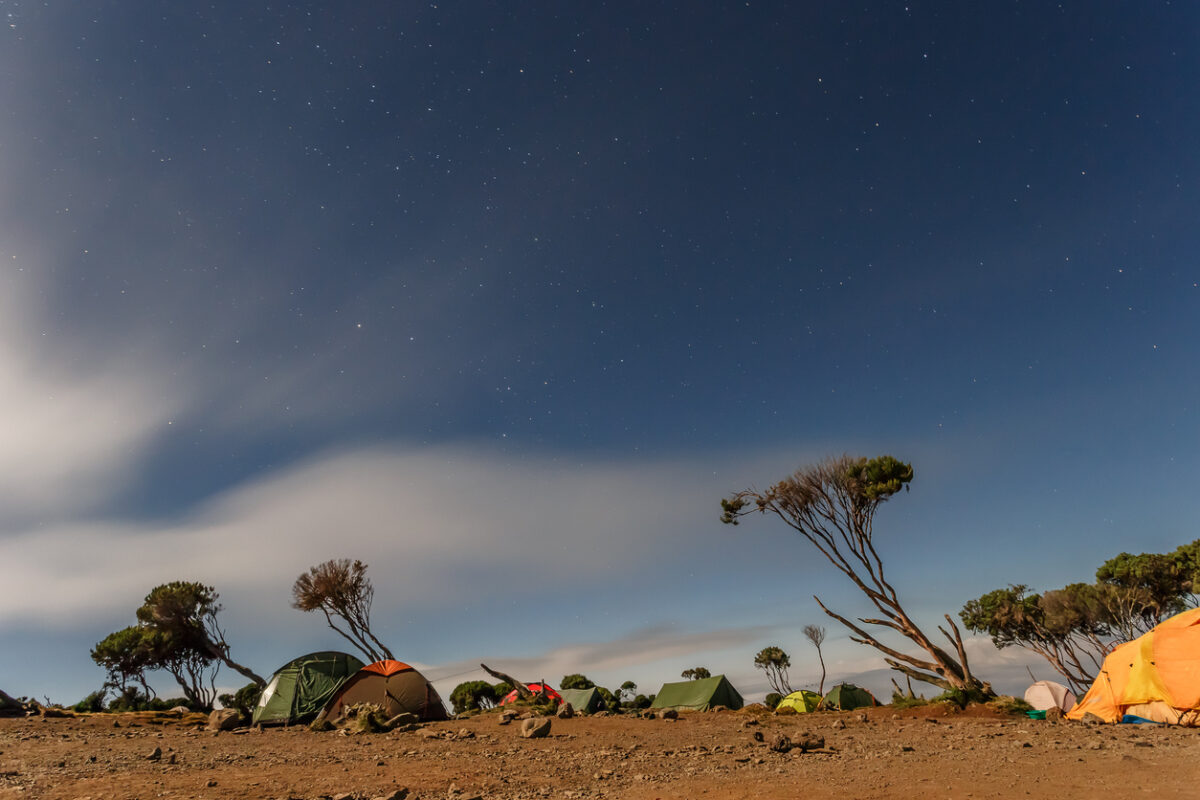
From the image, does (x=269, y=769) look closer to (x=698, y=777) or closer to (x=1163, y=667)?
(x=698, y=777)

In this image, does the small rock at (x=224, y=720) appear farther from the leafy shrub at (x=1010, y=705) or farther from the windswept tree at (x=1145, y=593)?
the windswept tree at (x=1145, y=593)

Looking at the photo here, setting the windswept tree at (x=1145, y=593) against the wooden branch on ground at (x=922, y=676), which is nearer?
the wooden branch on ground at (x=922, y=676)

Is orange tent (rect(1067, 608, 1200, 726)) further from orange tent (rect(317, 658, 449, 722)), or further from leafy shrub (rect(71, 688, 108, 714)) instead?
leafy shrub (rect(71, 688, 108, 714))

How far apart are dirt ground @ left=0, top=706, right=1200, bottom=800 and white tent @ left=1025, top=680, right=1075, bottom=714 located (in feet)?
12.3

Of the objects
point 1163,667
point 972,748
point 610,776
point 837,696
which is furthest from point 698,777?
point 837,696

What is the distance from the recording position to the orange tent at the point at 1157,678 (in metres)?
11.9

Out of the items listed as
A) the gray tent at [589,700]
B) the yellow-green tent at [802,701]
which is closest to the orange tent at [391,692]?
the gray tent at [589,700]

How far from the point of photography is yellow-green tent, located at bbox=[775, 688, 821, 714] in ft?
83.1

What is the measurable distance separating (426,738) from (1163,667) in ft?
52.9

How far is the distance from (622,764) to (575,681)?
A: 46.0 m

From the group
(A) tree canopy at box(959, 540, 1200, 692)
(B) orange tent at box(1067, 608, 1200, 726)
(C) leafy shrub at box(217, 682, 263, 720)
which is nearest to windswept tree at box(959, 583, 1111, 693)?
(A) tree canopy at box(959, 540, 1200, 692)

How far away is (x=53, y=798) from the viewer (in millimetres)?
6629

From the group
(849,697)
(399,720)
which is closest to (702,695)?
(849,697)

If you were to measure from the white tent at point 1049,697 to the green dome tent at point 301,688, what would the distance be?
22.5 m
